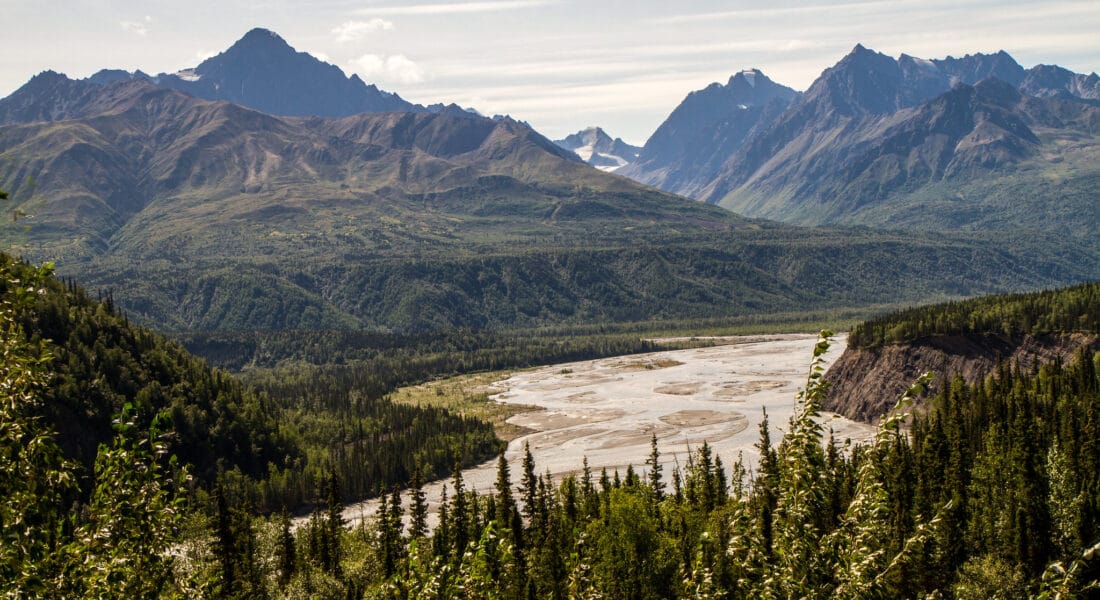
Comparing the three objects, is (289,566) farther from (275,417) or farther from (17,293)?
(275,417)

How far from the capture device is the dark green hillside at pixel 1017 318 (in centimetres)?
16838

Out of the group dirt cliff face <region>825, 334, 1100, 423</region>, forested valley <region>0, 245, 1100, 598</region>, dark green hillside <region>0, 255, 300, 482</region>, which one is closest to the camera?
forested valley <region>0, 245, 1100, 598</region>

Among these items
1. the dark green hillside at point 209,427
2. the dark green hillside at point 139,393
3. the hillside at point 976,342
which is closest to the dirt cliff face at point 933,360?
the hillside at point 976,342

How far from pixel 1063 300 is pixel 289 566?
531 ft

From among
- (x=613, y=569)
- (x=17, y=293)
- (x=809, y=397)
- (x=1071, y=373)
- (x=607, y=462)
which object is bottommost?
(x=607, y=462)

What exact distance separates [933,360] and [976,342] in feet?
30.7

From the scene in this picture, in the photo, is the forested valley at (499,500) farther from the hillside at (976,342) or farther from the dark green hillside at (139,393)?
the hillside at (976,342)

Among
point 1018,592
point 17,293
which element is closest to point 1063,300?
point 1018,592

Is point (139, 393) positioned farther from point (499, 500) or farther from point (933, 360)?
point (933, 360)

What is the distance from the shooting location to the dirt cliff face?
551 feet

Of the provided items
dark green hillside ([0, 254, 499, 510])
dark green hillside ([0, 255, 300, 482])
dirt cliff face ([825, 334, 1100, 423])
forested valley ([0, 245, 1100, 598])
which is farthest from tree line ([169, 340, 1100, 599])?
dark green hillside ([0, 255, 300, 482])

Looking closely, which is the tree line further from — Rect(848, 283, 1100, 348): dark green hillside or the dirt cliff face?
Rect(848, 283, 1100, 348): dark green hillside

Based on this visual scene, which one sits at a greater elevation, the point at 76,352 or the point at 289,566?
the point at 76,352

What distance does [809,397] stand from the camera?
58.6ft
